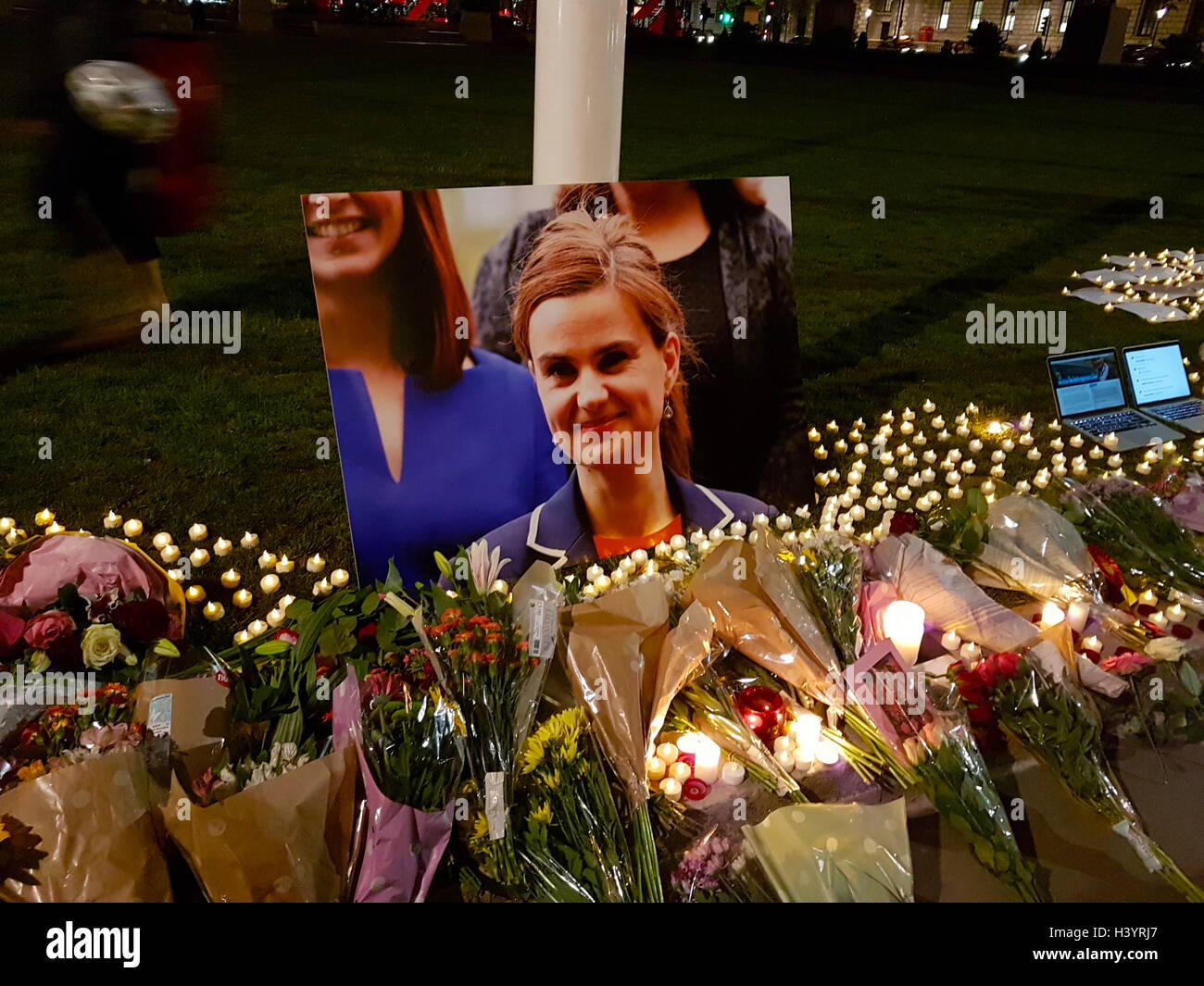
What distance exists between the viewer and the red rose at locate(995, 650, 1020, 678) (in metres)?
2.28

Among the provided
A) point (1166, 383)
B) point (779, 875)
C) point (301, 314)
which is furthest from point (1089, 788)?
point (301, 314)

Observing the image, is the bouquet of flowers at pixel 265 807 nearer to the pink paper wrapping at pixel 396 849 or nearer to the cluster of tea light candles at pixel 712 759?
the pink paper wrapping at pixel 396 849

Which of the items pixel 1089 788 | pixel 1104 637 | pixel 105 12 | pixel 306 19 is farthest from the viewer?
pixel 306 19

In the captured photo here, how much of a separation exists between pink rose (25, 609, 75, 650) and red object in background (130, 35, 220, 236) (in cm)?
321

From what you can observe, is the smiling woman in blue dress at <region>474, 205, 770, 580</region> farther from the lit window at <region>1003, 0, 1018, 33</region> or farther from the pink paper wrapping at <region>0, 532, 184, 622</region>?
the lit window at <region>1003, 0, 1018, 33</region>

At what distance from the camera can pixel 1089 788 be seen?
213cm

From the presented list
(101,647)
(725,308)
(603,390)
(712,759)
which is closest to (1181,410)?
(725,308)

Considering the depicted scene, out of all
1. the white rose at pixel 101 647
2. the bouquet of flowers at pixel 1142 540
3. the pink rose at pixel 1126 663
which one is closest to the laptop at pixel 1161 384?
Result: the bouquet of flowers at pixel 1142 540

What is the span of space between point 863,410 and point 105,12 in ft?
14.2

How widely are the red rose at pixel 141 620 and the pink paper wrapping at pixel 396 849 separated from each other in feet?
2.92

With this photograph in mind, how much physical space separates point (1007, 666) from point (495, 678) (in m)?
1.26

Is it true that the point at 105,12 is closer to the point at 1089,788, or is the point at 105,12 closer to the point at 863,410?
the point at 863,410

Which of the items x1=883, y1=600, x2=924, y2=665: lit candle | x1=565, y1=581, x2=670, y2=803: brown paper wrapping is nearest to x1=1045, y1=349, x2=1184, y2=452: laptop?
x1=883, y1=600, x2=924, y2=665: lit candle
